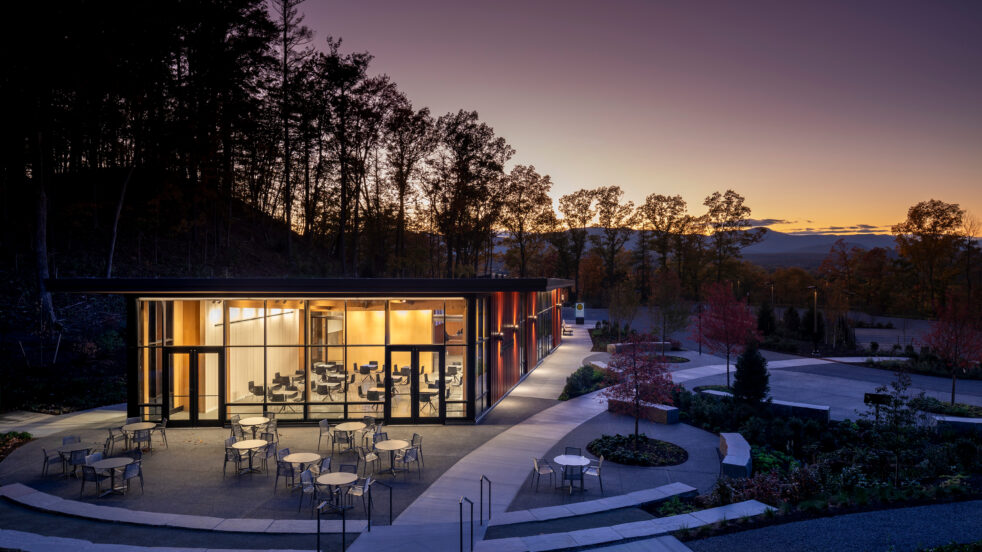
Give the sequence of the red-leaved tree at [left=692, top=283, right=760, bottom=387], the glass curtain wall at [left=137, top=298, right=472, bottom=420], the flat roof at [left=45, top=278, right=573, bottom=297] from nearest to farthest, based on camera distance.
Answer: the flat roof at [left=45, top=278, right=573, bottom=297]
the glass curtain wall at [left=137, top=298, right=472, bottom=420]
the red-leaved tree at [left=692, top=283, right=760, bottom=387]

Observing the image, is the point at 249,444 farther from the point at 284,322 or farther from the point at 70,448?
the point at 284,322

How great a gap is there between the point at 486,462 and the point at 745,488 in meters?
6.18

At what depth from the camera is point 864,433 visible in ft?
50.6

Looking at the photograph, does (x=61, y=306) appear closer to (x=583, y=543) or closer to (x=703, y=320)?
(x=583, y=543)

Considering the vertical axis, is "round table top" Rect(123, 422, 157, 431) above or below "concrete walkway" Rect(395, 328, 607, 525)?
above

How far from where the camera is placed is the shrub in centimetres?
2216

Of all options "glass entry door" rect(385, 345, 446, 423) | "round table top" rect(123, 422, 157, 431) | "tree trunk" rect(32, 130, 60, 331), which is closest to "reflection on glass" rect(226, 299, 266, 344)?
"round table top" rect(123, 422, 157, 431)

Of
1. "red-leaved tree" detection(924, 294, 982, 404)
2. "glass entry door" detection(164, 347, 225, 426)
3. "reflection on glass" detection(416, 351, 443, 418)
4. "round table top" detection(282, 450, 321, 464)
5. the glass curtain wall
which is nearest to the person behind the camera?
"round table top" detection(282, 450, 321, 464)

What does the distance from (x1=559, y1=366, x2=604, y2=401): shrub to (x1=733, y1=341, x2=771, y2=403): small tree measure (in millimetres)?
6570

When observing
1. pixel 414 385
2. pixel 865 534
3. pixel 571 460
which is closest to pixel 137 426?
pixel 414 385

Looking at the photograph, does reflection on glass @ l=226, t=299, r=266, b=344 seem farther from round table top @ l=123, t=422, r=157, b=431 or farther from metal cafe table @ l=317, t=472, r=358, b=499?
metal cafe table @ l=317, t=472, r=358, b=499

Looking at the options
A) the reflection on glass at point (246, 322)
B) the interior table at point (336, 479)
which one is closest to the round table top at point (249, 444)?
the interior table at point (336, 479)

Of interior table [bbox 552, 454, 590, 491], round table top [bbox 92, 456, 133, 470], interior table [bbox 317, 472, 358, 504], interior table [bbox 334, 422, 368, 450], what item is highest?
round table top [bbox 92, 456, 133, 470]

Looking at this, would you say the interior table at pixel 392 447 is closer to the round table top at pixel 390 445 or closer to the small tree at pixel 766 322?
the round table top at pixel 390 445
